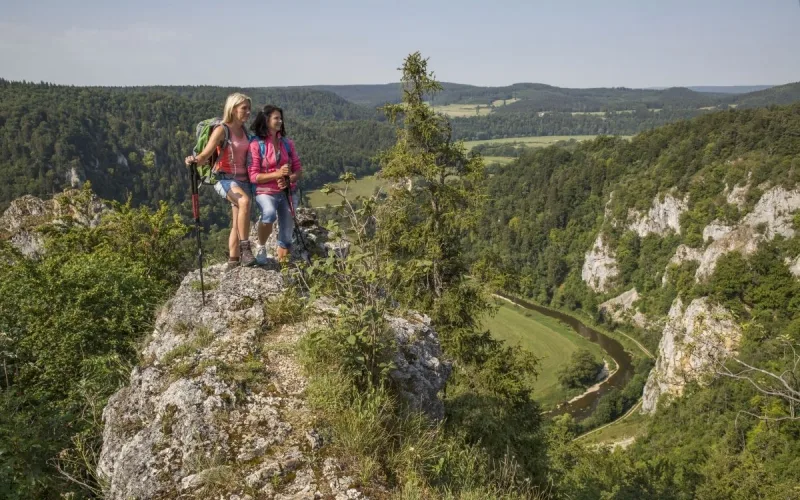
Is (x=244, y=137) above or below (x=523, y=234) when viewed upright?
above

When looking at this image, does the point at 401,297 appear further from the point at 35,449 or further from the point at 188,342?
the point at 35,449

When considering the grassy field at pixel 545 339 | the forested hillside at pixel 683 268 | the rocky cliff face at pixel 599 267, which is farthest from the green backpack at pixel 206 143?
the rocky cliff face at pixel 599 267

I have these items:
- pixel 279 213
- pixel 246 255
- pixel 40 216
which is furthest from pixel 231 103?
pixel 40 216

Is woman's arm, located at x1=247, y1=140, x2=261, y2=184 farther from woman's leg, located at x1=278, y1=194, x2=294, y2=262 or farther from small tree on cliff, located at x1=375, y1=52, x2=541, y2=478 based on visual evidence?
small tree on cliff, located at x1=375, y1=52, x2=541, y2=478

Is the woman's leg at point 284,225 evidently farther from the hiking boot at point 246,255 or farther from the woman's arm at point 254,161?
the woman's arm at point 254,161

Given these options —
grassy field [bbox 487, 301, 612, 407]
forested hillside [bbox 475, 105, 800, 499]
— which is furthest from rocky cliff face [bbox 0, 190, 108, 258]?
grassy field [bbox 487, 301, 612, 407]

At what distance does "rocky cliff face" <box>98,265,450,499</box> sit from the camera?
362 cm

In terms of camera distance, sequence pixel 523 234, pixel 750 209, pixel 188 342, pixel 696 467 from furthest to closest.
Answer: pixel 523 234
pixel 750 209
pixel 696 467
pixel 188 342

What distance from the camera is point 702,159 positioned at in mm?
98062

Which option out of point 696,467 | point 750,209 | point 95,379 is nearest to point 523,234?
point 750,209

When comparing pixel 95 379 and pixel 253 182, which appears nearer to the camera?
pixel 95 379

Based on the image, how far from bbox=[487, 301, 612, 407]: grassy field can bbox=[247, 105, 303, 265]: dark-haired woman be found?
56.9 metres

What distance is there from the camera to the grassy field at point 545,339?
6219 centimetres

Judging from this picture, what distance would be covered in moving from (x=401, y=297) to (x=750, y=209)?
85336 millimetres
